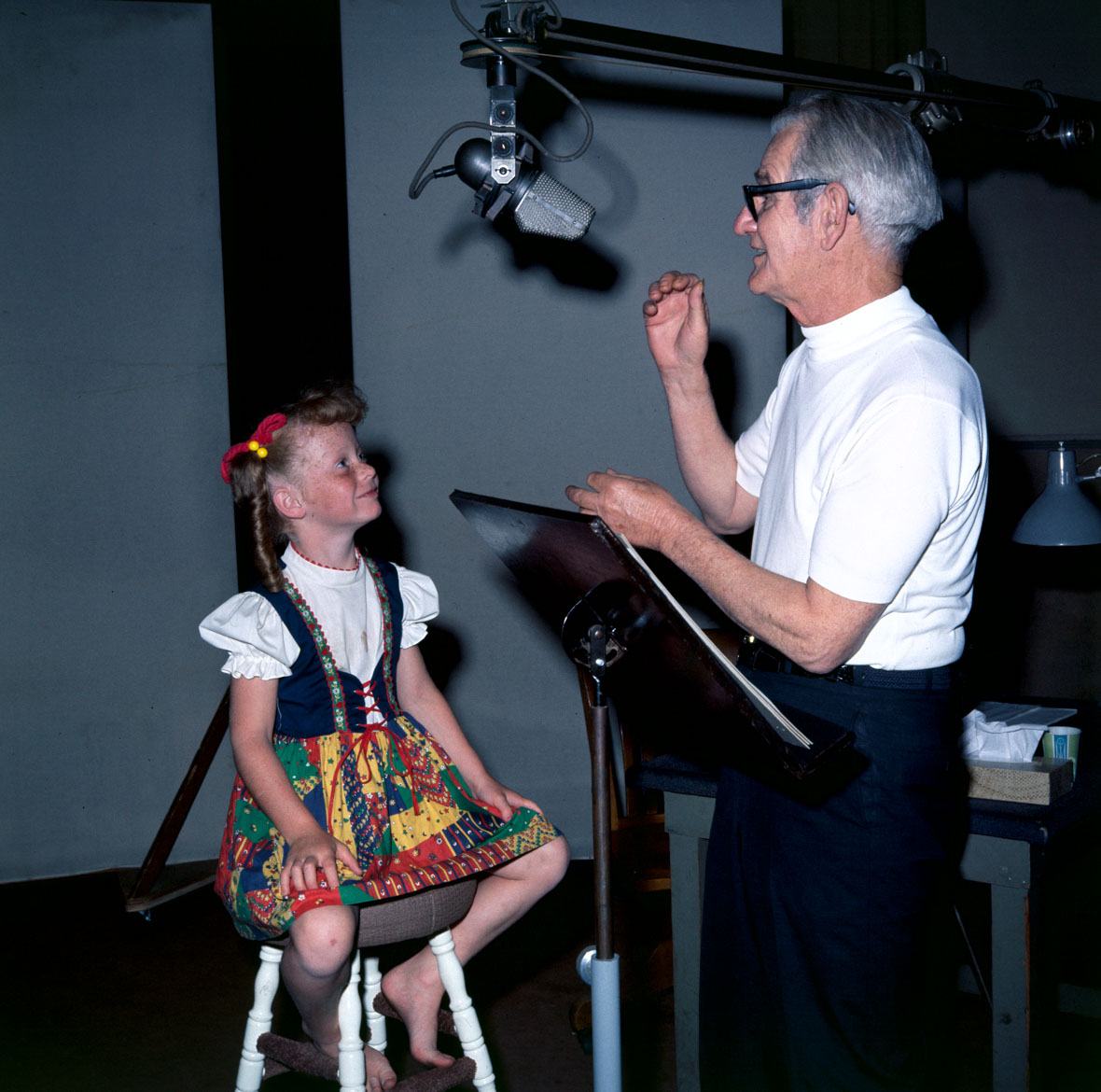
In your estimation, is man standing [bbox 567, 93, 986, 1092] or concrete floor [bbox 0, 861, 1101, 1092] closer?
man standing [bbox 567, 93, 986, 1092]

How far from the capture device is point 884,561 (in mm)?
1444

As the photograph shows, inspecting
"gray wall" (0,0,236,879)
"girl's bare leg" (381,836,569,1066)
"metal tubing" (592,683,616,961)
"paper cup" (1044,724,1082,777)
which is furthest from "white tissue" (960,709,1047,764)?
"gray wall" (0,0,236,879)

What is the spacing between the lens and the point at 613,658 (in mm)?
1365

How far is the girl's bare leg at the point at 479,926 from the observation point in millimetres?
2115

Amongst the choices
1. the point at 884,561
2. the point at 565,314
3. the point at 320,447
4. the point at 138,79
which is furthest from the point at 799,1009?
the point at 138,79

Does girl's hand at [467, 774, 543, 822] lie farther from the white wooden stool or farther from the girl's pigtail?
the girl's pigtail

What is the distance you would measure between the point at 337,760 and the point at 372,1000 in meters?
0.48

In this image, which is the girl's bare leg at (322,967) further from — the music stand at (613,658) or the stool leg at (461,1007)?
the music stand at (613,658)

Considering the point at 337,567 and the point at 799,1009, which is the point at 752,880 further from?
the point at 337,567

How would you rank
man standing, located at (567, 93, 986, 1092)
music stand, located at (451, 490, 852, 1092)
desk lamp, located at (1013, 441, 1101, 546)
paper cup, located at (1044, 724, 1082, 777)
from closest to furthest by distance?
music stand, located at (451, 490, 852, 1092) < man standing, located at (567, 93, 986, 1092) < paper cup, located at (1044, 724, 1082, 777) < desk lamp, located at (1013, 441, 1101, 546)

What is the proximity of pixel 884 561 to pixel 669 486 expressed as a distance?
2.29 metres

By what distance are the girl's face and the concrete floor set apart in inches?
49.3

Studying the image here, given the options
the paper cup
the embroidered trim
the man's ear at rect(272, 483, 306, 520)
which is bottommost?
the paper cup

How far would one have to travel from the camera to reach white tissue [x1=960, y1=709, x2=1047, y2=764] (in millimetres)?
2045
